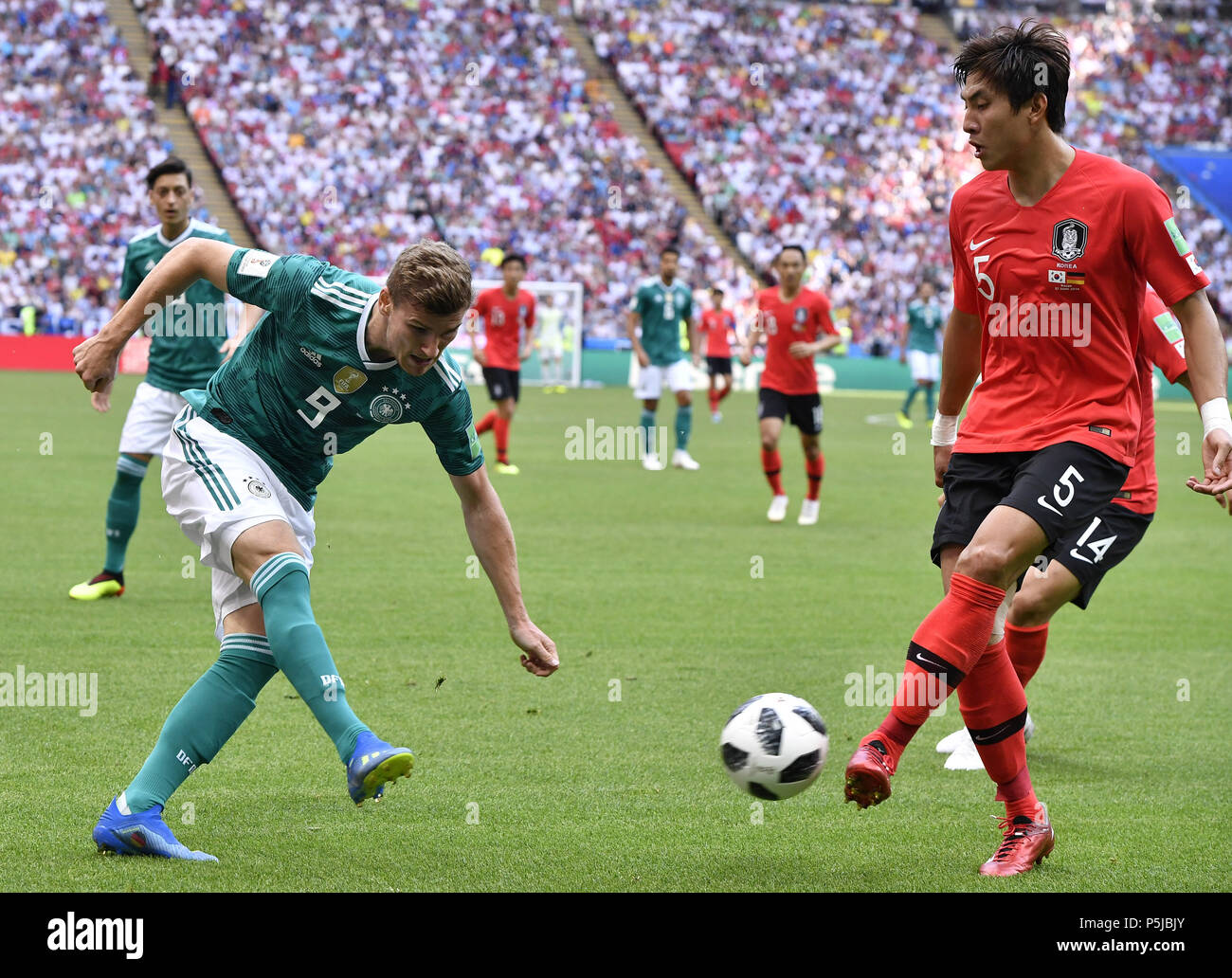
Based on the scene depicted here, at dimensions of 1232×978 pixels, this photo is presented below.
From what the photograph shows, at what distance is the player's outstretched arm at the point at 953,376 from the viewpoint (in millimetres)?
4633

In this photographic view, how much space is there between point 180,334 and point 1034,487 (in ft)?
19.2

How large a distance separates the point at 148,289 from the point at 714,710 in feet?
10.6

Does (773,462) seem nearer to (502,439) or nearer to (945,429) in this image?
(502,439)

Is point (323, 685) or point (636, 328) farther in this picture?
point (636, 328)

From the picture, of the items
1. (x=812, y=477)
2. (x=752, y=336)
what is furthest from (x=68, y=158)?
(x=812, y=477)

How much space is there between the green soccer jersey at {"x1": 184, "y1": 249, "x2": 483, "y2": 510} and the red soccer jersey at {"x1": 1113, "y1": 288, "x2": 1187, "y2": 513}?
6.88ft

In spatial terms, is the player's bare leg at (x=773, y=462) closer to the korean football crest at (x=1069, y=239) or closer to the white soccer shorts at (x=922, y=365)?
the korean football crest at (x=1069, y=239)

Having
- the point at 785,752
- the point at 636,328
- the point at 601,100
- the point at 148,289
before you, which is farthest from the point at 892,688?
the point at 601,100

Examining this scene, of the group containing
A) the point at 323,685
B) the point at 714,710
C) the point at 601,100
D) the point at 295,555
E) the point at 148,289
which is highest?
the point at 601,100

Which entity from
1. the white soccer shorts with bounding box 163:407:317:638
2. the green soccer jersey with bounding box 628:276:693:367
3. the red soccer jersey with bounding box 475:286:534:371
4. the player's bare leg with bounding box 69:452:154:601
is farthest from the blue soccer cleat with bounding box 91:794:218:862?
the green soccer jersey with bounding box 628:276:693:367

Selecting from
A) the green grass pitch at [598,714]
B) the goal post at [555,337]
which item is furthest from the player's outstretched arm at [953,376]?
the goal post at [555,337]

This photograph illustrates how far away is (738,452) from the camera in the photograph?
20.2m

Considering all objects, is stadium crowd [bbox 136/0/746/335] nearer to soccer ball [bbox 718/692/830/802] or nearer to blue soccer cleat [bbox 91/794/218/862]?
blue soccer cleat [bbox 91/794/218/862]
